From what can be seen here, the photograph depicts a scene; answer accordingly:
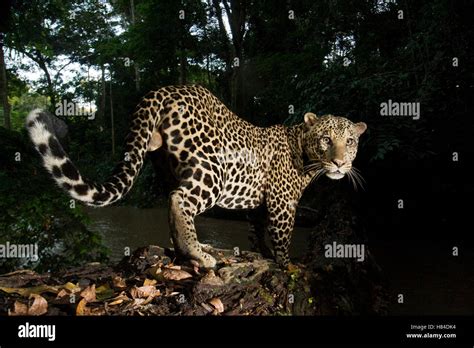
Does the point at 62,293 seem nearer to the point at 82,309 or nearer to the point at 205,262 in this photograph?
the point at 82,309

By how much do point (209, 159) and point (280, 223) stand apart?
1083 millimetres

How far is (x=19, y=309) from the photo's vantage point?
10.3 ft

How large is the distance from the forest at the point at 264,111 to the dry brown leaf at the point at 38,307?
0.15ft

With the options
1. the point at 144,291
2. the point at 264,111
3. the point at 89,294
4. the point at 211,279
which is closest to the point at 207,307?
the point at 211,279

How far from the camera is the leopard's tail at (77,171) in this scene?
3.03 meters

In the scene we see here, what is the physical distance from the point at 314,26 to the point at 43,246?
5987 mm

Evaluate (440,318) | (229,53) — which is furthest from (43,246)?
(229,53)

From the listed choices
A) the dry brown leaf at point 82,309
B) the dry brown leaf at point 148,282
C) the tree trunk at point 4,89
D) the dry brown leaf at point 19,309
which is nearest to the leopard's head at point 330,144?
the dry brown leaf at point 148,282

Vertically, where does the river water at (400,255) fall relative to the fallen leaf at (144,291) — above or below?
below

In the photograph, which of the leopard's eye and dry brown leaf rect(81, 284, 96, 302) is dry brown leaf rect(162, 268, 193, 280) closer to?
dry brown leaf rect(81, 284, 96, 302)

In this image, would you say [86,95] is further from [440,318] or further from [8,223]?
[440,318]

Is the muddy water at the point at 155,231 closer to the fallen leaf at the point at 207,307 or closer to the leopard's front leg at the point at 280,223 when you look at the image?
the leopard's front leg at the point at 280,223

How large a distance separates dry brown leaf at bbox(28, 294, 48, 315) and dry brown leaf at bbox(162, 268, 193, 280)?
37.1 inches

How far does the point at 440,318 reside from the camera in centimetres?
340
